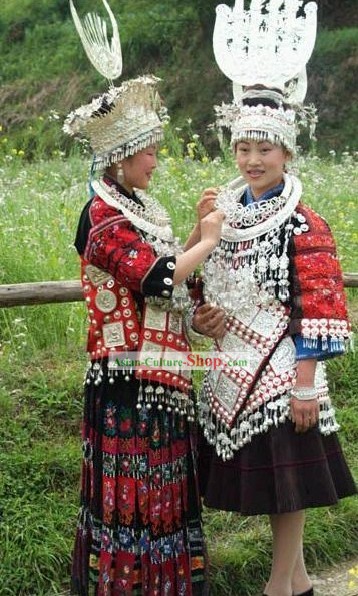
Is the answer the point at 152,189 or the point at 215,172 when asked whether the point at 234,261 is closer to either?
the point at 152,189

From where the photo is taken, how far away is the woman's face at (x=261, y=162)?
3119 millimetres

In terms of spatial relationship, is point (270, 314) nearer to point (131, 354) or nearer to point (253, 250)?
point (253, 250)

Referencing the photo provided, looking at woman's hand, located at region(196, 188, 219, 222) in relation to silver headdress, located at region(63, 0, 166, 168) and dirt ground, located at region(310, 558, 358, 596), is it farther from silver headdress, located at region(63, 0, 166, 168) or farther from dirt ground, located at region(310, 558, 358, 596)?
dirt ground, located at region(310, 558, 358, 596)

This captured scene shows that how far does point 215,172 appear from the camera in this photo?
24.3 ft

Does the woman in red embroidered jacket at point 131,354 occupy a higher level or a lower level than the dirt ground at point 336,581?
higher

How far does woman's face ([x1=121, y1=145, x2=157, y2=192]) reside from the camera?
10.2 ft

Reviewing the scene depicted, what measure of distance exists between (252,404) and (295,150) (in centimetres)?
83

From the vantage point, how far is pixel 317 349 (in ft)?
10.1

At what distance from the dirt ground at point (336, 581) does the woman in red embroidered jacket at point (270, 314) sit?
61 cm

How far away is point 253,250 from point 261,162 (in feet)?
0.92

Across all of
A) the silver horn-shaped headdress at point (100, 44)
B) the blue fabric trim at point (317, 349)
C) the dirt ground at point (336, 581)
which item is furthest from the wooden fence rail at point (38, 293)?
the dirt ground at point (336, 581)

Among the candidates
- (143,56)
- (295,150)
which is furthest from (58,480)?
(143,56)

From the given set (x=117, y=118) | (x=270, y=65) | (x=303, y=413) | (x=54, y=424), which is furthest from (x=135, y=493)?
(x=270, y=65)

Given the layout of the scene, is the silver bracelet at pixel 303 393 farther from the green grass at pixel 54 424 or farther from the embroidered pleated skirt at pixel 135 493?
the green grass at pixel 54 424
